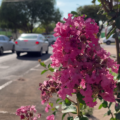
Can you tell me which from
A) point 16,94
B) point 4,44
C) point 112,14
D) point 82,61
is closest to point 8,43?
point 4,44

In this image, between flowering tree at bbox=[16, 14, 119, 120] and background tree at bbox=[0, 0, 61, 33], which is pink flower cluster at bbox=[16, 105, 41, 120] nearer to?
flowering tree at bbox=[16, 14, 119, 120]

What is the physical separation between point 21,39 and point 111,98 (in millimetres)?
12322

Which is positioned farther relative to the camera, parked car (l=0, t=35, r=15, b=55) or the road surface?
parked car (l=0, t=35, r=15, b=55)

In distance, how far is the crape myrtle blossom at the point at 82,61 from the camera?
1406 millimetres

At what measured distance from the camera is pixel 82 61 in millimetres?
1464

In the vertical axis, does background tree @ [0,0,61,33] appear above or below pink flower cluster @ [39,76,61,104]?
above

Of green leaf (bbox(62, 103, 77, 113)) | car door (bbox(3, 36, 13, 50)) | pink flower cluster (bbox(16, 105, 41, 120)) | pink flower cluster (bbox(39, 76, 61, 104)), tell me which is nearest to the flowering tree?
pink flower cluster (bbox(39, 76, 61, 104))

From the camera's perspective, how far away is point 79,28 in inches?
60.2

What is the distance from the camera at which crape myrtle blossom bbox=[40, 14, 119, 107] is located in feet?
4.61

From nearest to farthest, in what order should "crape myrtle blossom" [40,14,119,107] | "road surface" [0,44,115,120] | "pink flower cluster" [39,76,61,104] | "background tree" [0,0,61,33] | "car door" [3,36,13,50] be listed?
"crape myrtle blossom" [40,14,119,107]
"pink flower cluster" [39,76,61,104]
"road surface" [0,44,115,120]
"car door" [3,36,13,50]
"background tree" [0,0,61,33]

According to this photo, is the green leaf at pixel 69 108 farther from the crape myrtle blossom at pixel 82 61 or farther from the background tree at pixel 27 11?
the background tree at pixel 27 11

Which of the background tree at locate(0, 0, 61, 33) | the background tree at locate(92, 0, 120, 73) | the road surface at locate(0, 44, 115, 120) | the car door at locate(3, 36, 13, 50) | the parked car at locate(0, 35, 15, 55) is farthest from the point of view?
the background tree at locate(0, 0, 61, 33)

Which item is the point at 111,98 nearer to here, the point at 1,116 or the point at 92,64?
the point at 92,64

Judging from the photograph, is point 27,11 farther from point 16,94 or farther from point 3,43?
point 16,94
